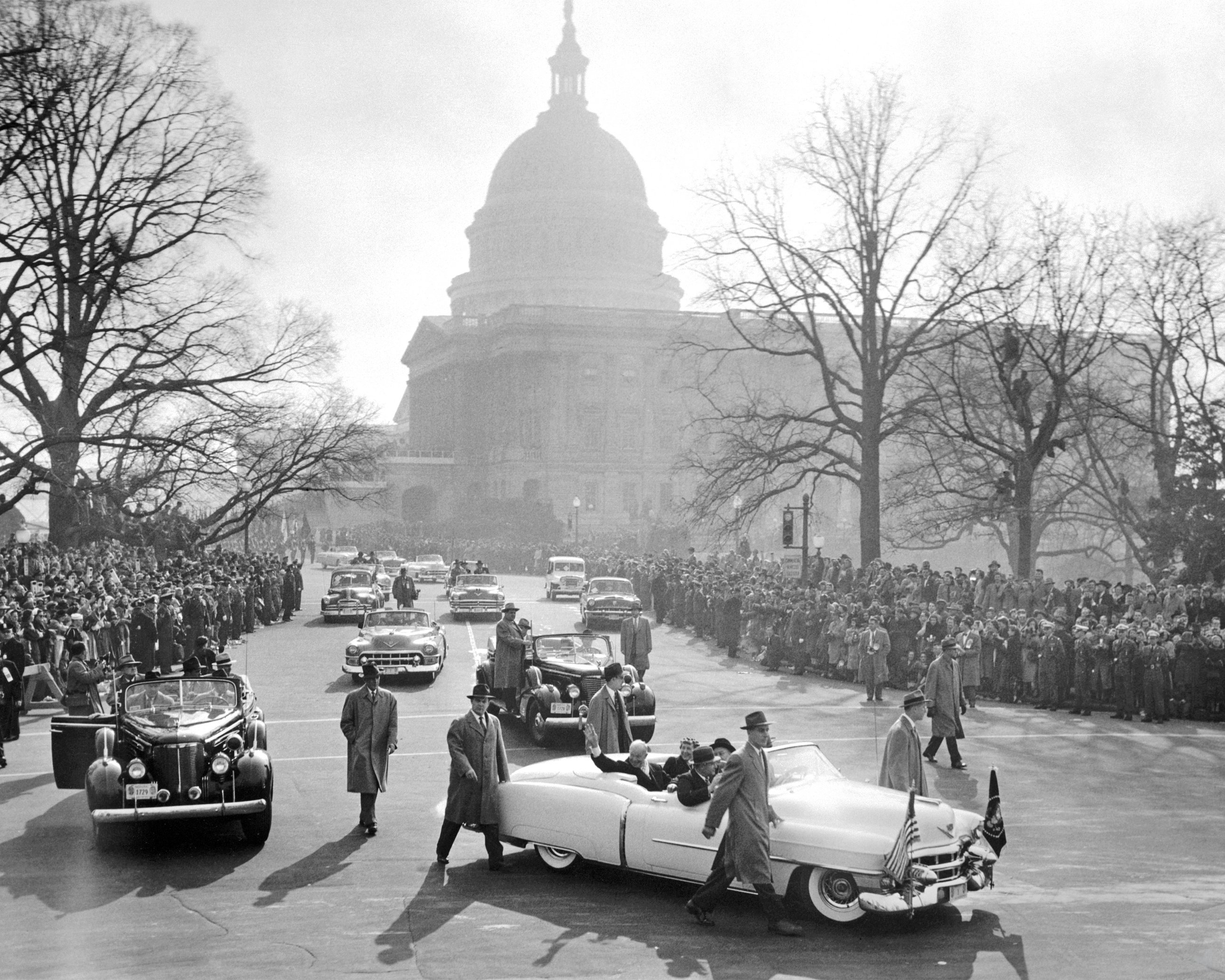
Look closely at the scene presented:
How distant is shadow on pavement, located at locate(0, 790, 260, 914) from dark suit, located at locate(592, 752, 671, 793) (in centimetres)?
334

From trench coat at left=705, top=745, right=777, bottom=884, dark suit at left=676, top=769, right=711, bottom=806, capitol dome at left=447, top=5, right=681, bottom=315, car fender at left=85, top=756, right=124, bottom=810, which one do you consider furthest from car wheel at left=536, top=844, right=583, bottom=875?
capitol dome at left=447, top=5, right=681, bottom=315

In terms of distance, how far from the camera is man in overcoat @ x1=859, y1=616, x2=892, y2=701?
2458 centimetres

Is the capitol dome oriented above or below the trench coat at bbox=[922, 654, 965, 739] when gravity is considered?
above

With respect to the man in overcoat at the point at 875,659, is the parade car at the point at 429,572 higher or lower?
higher

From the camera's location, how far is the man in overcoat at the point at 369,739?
13.4 meters

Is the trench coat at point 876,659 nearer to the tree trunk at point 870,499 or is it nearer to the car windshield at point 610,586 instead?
the tree trunk at point 870,499

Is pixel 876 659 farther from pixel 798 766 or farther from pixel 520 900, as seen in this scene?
pixel 520 900

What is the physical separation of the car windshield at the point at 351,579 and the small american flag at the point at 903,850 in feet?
113

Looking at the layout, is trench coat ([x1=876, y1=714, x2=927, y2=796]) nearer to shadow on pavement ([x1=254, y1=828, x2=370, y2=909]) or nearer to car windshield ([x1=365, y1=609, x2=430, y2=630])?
shadow on pavement ([x1=254, y1=828, x2=370, y2=909])

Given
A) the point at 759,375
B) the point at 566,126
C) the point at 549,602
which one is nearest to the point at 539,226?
the point at 566,126

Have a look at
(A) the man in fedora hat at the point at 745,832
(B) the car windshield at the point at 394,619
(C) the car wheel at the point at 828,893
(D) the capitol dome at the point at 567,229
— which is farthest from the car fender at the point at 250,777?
(D) the capitol dome at the point at 567,229

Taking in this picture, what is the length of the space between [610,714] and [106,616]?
52.3 feet

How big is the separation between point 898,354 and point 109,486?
70.5 ft

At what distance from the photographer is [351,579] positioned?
43.8 m
